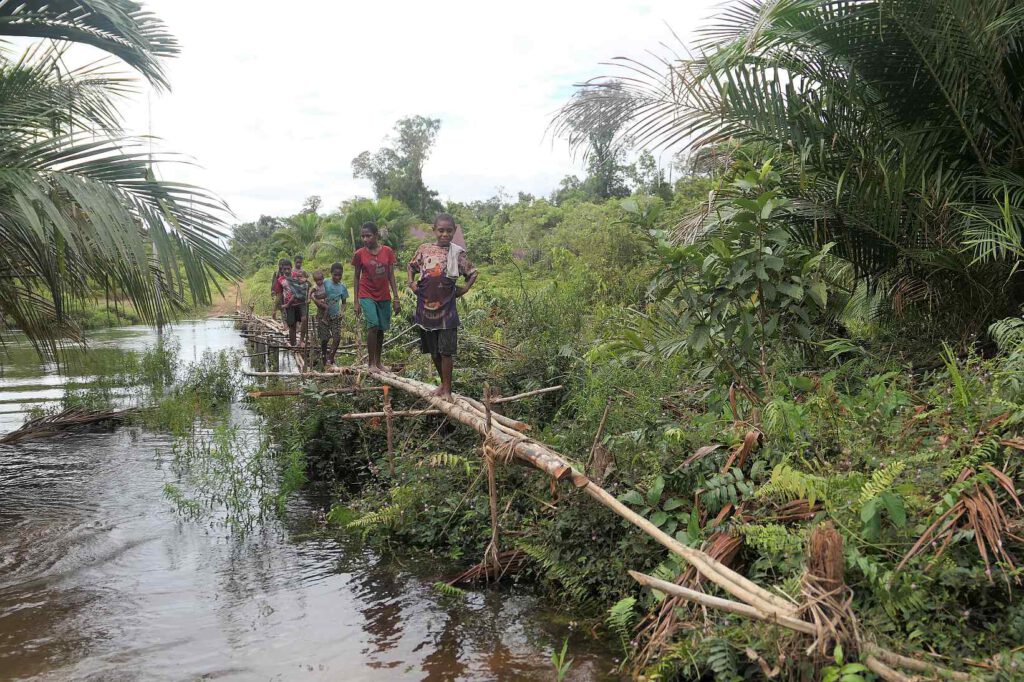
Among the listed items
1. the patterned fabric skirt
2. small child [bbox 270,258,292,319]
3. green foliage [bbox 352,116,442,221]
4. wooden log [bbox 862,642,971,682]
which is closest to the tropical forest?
wooden log [bbox 862,642,971,682]

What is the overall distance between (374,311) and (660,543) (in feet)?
13.0

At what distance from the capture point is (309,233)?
107 feet

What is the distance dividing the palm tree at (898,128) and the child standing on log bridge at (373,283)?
2.92 meters

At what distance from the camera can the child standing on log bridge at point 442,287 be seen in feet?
19.3

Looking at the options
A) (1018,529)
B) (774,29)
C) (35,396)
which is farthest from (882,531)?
(35,396)

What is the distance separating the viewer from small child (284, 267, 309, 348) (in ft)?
37.4

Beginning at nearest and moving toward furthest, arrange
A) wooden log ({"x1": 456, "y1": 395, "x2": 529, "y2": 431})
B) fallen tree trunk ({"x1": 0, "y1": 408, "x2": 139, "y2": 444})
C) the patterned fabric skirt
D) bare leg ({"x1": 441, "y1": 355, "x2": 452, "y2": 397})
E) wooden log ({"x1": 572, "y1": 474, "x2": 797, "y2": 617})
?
wooden log ({"x1": 572, "y1": 474, "x2": 797, "y2": 617}) < wooden log ({"x1": 456, "y1": 395, "x2": 529, "y2": 431}) < bare leg ({"x1": 441, "y1": 355, "x2": 452, "y2": 397}) < fallen tree trunk ({"x1": 0, "y1": 408, "x2": 139, "y2": 444}) < the patterned fabric skirt

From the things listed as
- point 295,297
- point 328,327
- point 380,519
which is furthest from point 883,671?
point 295,297

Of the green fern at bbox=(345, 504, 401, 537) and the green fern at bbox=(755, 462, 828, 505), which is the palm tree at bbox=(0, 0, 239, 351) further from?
the green fern at bbox=(755, 462, 828, 505)

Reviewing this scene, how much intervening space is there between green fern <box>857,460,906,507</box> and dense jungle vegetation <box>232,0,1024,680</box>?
11mm

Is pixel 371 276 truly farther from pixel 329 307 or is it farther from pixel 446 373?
pixel 329 307

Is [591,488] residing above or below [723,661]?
above

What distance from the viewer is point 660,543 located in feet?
12.9

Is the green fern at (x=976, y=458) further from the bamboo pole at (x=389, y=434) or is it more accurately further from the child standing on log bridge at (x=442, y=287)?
the bamboo pole at (x=389, y=434)
